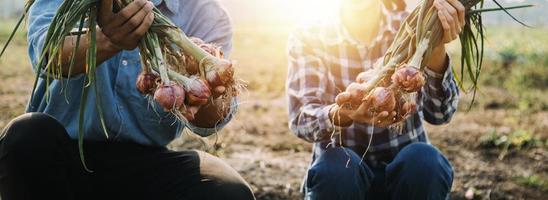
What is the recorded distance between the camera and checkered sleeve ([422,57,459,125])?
1969 mm

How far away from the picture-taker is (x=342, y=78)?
2.16 meters

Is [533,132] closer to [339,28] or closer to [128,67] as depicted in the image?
[339,28]

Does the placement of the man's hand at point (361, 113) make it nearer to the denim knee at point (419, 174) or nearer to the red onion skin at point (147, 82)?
the denim knee at point (419, 174)

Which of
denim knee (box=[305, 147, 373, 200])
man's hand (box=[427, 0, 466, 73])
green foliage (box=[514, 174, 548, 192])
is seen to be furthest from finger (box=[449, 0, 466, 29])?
green foliage (box=[514, 174, 548, 192])

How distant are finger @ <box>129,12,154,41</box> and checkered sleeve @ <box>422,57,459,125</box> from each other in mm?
747

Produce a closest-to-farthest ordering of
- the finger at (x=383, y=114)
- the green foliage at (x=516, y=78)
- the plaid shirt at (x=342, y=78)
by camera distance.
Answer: the finger at (x=383, y=114) → the plaid shirt at (x=342, y=78) → the green foliage at (x=516, y=78)

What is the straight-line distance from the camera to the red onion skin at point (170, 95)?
62.7 inches

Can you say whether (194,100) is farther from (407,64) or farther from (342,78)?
(342,78)

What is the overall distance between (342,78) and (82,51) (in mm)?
776

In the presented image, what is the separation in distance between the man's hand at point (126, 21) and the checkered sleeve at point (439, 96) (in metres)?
0.76

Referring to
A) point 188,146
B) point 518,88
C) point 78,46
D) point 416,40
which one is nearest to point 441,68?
point 416,40

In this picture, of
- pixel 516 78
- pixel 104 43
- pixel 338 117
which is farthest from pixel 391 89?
pixel 516 78

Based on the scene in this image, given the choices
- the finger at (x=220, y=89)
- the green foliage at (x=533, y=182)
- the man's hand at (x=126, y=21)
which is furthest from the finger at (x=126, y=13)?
the green foliage at (x=533, y=182)

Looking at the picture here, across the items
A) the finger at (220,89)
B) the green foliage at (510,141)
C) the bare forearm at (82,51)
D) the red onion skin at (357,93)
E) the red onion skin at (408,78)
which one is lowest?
the green foliage at (510,141)
